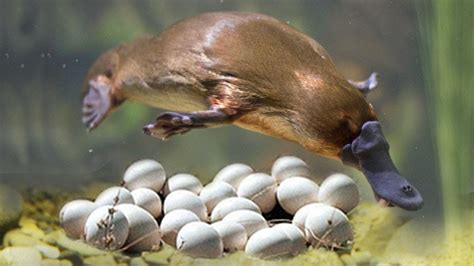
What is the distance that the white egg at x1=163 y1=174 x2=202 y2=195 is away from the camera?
1.45 meters

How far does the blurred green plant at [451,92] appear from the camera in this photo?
119 cm

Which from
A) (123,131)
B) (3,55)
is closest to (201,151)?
(123,131)

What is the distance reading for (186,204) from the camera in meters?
1.33

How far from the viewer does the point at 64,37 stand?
1335 millimetres

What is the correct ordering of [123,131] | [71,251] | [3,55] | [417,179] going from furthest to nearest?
[123,131] < [3,55] < [417,179] < [71,251]

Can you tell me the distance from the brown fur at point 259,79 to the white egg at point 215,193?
19 cm

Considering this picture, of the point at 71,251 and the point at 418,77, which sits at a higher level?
the point at 418,77

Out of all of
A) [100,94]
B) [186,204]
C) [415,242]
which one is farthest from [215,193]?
[415,242]

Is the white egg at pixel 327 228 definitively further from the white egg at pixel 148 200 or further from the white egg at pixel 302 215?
the white egg at pixel 148 200

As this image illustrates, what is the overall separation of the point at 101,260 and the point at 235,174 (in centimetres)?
48

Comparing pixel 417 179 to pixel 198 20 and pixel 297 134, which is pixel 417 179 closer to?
pixel 297 134

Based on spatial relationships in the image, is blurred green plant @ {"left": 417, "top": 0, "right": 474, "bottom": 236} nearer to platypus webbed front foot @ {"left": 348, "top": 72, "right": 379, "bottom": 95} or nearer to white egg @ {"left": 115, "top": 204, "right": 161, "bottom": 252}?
platypus webbed front foot @ {"left": 348, "top": 72, "right": 379, "bottom": 95}

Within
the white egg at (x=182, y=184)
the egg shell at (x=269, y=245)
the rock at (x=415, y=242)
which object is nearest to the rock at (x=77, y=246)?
the egg shell at (x=269, y=245)

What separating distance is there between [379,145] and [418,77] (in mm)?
190
